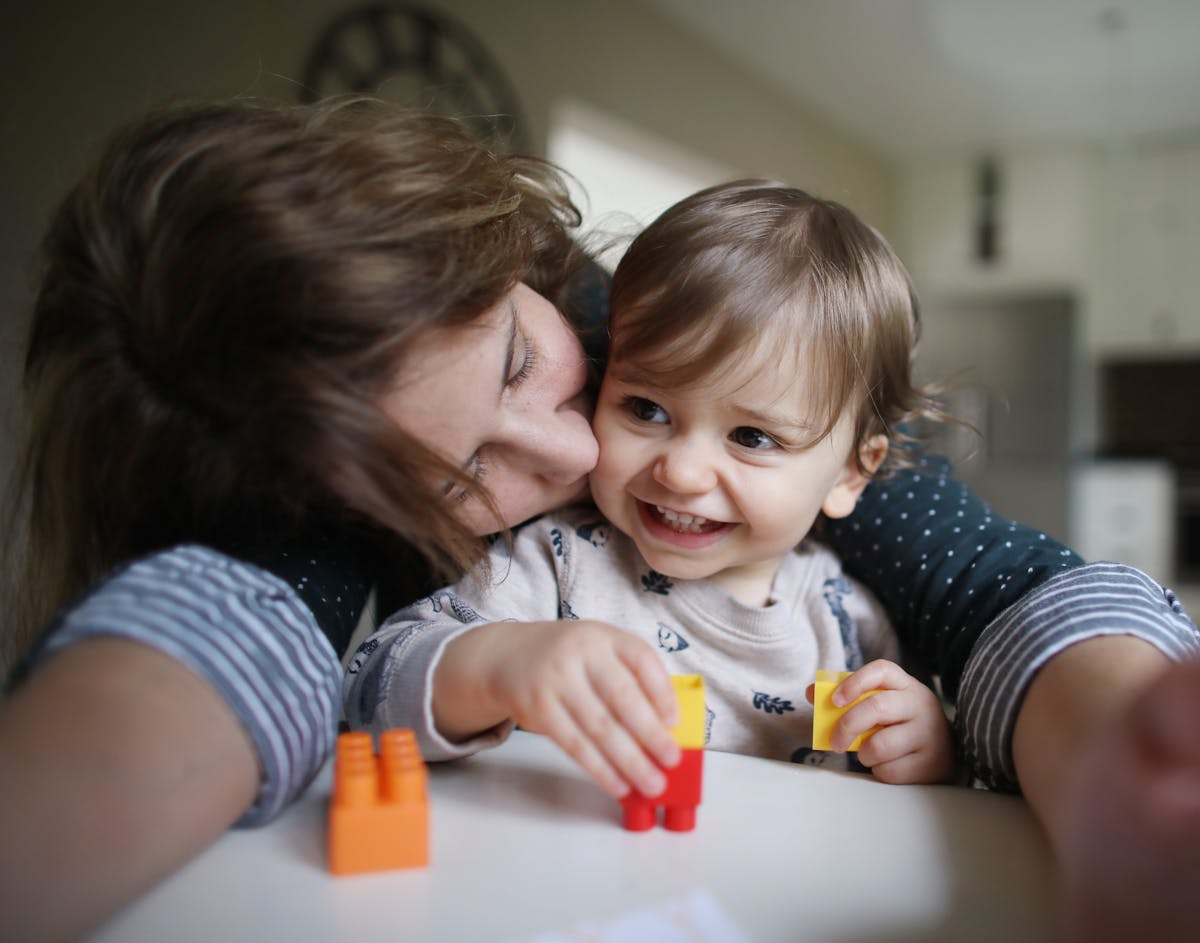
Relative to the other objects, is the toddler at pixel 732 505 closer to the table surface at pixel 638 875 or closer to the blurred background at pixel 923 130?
the table surface at pixel 638 875

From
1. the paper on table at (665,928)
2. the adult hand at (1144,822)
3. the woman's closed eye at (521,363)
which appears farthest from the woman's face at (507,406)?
the adult hand at (1144,822)

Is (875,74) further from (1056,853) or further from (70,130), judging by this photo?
(1056,853)

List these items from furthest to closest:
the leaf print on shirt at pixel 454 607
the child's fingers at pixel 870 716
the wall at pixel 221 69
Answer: the wall at pixel 221 69 < the leaf print on shirt at pixel 454 607 < the child's fingers at pixel 870 716

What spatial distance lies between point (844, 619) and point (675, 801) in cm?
41

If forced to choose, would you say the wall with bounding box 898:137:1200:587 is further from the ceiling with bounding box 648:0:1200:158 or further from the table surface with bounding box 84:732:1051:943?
the table surface with bounding box 84:732:1051:943

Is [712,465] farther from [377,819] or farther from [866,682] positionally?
[377,819]

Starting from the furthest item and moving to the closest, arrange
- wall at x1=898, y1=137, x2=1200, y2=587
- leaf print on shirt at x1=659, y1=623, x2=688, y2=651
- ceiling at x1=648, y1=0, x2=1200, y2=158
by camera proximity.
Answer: wall at x1=898, y1=137, x2=1200, y2=587 < ceiling at x1=648, y1=0, x2=1200, y2=158 < leaf print on shirt at x1=659, y1=623, x2=688, y2=651

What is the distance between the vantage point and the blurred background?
7.20 ft

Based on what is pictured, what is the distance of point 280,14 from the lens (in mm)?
2508

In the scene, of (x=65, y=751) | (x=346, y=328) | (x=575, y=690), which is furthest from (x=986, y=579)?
(x=65, y=751)

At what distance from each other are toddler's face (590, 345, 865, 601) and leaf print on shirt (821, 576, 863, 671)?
97 mm

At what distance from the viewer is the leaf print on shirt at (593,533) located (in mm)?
878

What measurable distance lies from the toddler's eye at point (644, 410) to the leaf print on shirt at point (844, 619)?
9.7 inches

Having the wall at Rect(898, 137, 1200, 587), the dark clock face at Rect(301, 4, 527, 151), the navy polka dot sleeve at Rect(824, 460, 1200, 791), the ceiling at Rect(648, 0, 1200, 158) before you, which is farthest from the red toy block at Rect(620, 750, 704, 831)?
the wall at Rect(898, 137, 1200, 587)
